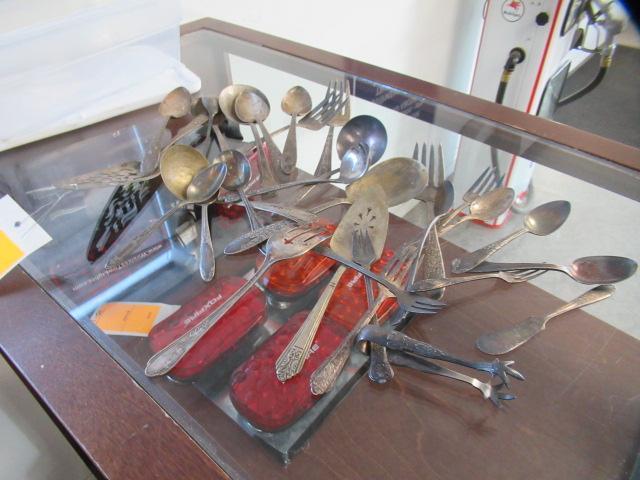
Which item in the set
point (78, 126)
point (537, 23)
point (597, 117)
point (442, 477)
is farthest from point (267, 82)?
point (597, 117)

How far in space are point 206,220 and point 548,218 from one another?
1.23 ft

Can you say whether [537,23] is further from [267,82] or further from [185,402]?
[185,402]

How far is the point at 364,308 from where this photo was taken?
1.27ft

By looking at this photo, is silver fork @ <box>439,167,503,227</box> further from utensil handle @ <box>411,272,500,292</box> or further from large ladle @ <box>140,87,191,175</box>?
large ladle @ <box>140,87,191,175</box>

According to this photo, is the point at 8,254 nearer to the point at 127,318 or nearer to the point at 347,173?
the point at 127,318

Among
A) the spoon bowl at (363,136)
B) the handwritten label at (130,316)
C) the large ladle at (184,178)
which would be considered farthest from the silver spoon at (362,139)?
the handwritten label at (130,316)

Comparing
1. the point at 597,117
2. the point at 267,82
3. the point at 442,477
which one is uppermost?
the point at 267,82

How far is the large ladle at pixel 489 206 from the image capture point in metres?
0.47

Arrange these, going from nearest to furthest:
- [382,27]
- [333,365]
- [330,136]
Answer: [333,365] < [330,136] < [382,27]

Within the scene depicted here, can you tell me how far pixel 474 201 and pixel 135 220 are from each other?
0.38 metres

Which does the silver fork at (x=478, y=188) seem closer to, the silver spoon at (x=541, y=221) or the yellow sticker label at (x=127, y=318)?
the silver spoon at (x=541, y=221)

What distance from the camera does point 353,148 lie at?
525 mm

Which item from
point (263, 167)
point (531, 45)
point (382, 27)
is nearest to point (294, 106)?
point (263, 167)

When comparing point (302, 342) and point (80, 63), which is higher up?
point (80, 63)
